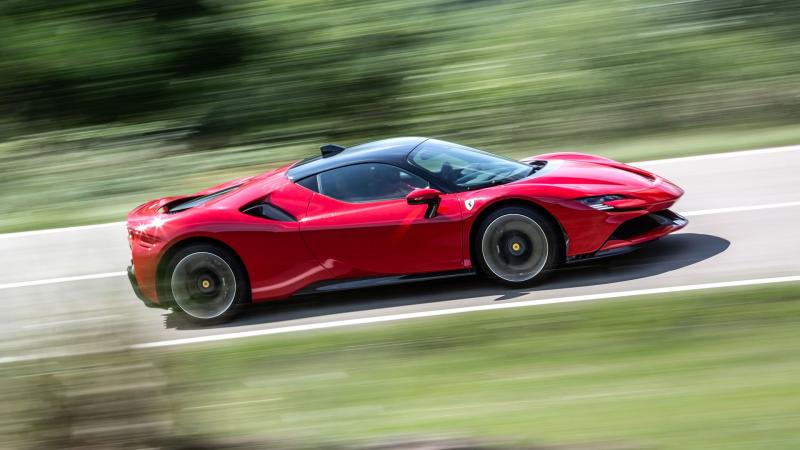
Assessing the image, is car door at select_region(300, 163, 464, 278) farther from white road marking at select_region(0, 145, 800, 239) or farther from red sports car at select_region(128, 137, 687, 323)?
white road marking at select_region(0, 145, 800, 239)

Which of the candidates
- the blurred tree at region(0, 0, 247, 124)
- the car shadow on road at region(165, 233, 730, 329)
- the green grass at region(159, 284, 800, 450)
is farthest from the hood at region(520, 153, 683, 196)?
the blurred tree at region(0, 0, 247, 124)

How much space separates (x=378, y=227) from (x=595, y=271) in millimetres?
1764

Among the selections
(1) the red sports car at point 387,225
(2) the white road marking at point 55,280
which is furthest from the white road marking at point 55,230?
(1) the red sports car at point 387,225

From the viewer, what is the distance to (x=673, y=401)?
4.96m

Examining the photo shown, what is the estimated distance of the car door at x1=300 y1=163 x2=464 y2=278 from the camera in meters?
7.01

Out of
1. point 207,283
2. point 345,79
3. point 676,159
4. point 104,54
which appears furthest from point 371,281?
point 104,54

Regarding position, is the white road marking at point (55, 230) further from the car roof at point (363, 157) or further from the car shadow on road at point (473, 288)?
the car roof at point (363, 157)

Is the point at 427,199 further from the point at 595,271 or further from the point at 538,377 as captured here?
the point at 538,377

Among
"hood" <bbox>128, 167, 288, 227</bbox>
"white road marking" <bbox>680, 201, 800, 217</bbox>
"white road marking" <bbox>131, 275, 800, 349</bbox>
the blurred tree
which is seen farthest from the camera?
the blurred tree

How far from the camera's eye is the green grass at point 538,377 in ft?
15.6

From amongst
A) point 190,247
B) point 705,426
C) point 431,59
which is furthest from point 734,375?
point 431,59

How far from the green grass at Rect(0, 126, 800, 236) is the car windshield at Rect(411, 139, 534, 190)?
12.9ft

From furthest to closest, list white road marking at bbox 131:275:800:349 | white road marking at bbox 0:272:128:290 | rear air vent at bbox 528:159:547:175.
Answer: white road marking at bbox 0:272:128:290 → rear air vent at bbox 528:159:547:175 → white road marking at bbox 131:275:800:349

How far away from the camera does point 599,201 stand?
6.93 m
